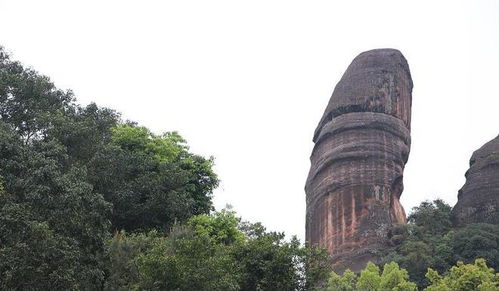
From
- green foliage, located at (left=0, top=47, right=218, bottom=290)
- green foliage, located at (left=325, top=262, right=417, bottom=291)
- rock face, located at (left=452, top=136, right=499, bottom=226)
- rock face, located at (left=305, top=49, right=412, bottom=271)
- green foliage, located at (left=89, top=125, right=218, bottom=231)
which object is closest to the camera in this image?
green foliage, located at (left=0, top=47, right=218, bottom=290)

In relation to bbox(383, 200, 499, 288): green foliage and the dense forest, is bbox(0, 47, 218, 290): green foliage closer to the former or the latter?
the dense forest

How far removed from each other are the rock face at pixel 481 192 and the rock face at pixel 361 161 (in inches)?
150

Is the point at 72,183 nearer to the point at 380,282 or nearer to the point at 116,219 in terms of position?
the point at 116,219

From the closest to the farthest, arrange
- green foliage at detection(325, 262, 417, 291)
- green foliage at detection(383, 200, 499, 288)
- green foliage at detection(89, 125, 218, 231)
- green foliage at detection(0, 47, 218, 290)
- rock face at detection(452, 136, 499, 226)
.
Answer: green foliage at detection(0, 47, 218, 290), green foliage at detection(325, 262, 417, 291), green foliage at detection(89, 125, 218, 231), green foliage at detection(383, 200, 499, 288), rock face at detection(452, 136, 499, 226)

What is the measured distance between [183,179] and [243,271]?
8090 millimetres

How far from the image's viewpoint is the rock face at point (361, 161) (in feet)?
140

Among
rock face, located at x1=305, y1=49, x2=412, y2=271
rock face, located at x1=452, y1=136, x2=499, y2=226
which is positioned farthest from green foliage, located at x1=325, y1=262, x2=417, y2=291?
rock face, located at x1=452, y1=136, x2=499, y2=226

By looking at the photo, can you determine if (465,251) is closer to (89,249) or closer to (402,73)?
(402,73)

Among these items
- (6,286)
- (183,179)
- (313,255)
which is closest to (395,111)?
(183,179)

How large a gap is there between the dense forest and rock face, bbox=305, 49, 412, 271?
14286 millimetres

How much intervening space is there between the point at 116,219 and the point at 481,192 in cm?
2785

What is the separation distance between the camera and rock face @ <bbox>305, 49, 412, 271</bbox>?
1678 inches

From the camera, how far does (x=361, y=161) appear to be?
45.6m

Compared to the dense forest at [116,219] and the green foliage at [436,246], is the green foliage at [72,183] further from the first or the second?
the green foliage at [436,246]
